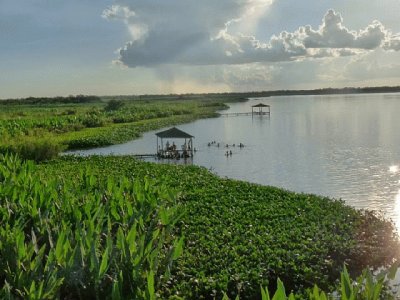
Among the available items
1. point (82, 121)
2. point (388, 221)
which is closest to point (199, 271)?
point (388, 221)

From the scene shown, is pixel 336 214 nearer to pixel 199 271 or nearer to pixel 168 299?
pixel 199 271

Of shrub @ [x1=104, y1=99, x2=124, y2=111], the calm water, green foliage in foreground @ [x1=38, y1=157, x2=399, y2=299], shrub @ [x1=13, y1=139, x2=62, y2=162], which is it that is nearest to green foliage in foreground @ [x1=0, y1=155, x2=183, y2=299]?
green foliage in foreground @ [x1=38, y1=157, x2=399, y2=299]

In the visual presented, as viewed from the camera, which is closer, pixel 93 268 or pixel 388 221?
pixel 93 268

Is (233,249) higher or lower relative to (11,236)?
lower

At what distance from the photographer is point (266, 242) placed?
348 inches

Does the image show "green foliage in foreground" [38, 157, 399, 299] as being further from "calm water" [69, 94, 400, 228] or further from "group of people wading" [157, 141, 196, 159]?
"group of people wading" [157, 141, 196, 159]

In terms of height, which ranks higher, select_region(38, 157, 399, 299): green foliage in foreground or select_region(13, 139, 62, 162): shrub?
select_region(13, 139, 62, 162): shrub

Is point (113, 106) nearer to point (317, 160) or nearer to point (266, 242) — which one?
point (317, 160)

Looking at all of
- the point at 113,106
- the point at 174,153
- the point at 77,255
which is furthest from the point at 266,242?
the point at 113,106

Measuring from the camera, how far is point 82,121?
1686 inches

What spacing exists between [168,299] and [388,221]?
23.9 ft

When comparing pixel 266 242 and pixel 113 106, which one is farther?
pixel 113 106

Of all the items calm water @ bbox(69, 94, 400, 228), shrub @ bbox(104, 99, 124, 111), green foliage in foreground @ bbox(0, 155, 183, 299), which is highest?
shrub @ bbox(104, 99, 124, 111)

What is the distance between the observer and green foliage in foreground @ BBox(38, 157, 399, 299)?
24.2 feet
